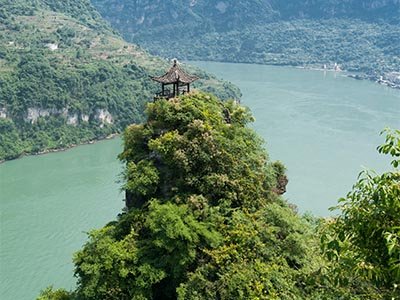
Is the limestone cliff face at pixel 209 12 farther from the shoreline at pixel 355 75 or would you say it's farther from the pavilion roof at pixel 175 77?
the pavilion roof at pixel 175 77

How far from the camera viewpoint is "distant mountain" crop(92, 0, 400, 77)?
10006 centimetres

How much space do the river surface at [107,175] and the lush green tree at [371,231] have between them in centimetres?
A: 1663

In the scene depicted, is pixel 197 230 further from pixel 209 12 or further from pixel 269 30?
pixel 209 12

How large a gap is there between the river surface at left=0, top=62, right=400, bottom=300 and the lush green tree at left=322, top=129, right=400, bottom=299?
16.6 metres

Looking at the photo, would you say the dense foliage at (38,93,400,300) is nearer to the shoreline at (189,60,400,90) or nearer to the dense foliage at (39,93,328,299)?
the dense foliage at (39,93,328,299)

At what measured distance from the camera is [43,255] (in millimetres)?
22203

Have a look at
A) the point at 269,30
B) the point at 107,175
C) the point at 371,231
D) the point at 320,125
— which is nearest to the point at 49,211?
the point at 107,175

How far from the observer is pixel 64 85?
4978 centimetres

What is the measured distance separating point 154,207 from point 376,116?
146 feet

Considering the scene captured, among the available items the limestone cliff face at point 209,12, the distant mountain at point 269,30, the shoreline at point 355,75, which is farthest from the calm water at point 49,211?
the limestone cliff face at point 209,12

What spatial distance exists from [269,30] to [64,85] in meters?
81.1

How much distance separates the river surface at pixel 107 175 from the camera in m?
22.1

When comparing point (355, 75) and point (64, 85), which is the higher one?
point (355, 75)

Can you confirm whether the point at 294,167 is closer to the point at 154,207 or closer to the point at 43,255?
the point at 43,255
